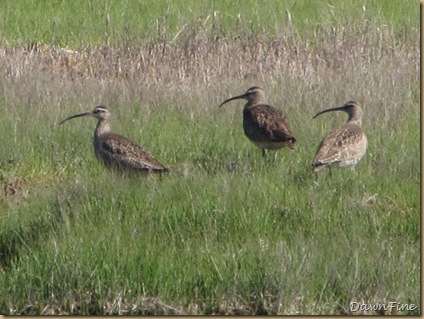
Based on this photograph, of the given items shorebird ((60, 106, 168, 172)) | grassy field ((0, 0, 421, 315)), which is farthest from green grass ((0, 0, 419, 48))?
shorebird ((60, 106, 168, 172))

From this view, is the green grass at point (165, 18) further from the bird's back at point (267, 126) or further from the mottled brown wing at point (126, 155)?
the mottled brown wing at point (126, 155)

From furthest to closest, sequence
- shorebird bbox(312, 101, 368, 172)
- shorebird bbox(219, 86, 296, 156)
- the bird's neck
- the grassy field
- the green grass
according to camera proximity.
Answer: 1. the green grass
2. the bird's neck
3. shorebird bbox(219, 86, 296, 156)
4. shorebird bbox(312, 101, 368, 172)
5. the grassy field

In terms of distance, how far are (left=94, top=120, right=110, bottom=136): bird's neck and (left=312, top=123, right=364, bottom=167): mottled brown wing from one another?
189 cm

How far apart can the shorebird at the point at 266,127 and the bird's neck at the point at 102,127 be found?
3.98ft

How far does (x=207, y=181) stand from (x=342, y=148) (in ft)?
4.30

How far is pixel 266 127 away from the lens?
32.8 feet

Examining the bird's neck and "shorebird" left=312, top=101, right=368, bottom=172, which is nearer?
"shorebird" left=312, top=101, right=368, bottom=172

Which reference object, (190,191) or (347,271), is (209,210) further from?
(347,271)

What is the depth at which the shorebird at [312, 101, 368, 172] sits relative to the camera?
9.26 m

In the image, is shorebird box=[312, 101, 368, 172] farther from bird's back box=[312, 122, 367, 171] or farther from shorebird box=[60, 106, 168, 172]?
shorebird box=[60, 106, 168, 172]

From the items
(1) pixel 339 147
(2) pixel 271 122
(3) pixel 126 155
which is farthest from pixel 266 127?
(3) pixel 126 155

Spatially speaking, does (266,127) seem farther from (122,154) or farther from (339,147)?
(122,154)

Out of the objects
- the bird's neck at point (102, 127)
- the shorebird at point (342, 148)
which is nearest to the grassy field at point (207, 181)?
the shorebird at point (342, 148)

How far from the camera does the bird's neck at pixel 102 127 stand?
1007 cm
